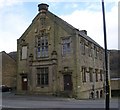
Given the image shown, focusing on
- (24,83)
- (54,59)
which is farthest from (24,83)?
(54,59)

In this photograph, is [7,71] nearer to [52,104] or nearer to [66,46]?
[66,46]

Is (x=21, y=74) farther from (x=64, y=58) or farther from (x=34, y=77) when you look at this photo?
(x=64, y=58)

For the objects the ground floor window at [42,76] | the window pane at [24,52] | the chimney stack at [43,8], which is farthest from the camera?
the window pane at [24,52]

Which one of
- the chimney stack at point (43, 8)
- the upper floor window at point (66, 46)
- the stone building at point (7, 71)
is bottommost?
the stone building at point (7, 71)

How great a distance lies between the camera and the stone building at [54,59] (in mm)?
37500

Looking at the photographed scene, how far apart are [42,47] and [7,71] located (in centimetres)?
1940

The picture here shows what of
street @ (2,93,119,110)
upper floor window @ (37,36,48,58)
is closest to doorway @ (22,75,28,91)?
upper floor window @ (37,36,48,58)

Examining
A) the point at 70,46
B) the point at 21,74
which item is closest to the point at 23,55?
the point at 21,74

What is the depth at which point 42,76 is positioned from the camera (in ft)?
130

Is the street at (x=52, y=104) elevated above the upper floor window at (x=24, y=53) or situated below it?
below

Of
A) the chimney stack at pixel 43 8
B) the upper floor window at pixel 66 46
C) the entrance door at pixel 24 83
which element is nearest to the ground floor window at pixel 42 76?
the entrance door at pixel 24 83

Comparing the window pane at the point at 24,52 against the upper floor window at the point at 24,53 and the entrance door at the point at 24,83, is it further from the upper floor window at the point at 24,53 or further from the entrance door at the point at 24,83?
the entrance door at the point at 24,83

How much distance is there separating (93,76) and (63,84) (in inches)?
346

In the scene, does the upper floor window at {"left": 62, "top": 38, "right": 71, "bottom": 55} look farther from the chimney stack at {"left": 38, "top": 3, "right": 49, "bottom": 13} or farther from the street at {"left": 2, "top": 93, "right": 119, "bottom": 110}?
the street at {"left": 2, "top": 93, "right": 119, "bottom": 110}
